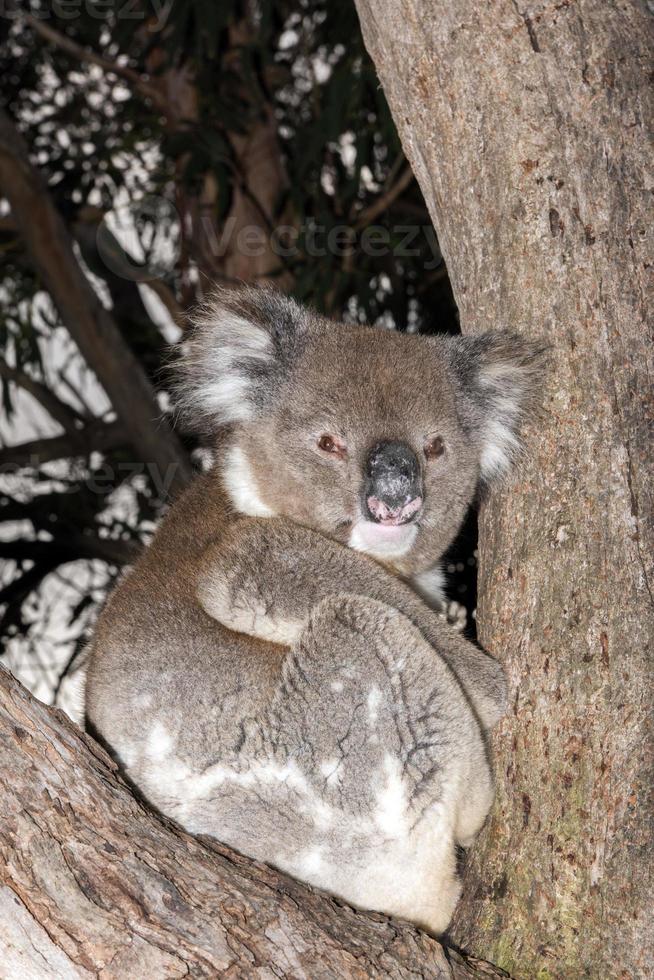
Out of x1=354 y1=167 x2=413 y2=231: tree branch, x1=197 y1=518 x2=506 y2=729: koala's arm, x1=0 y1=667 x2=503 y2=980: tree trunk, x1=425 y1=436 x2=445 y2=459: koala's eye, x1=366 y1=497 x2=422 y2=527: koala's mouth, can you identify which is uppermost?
x1=354 y1=167 x2=413 y2=231: tree branch

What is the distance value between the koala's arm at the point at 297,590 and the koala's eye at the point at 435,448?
0.30 metres

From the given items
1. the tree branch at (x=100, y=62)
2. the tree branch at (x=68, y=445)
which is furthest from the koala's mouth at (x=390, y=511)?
the tree branch at (x=100, y=62)

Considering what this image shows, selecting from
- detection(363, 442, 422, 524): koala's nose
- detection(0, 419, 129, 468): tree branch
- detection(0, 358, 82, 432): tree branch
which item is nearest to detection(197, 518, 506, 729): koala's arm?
detection(363, 442, 422, 524): koala's nose

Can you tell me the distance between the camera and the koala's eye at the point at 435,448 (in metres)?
2.35

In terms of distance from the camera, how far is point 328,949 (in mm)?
1679

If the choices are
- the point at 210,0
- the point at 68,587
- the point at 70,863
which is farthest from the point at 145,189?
the point at 70,863

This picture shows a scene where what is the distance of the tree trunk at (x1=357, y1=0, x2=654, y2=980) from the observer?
1.91 metres

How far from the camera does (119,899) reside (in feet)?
5.16

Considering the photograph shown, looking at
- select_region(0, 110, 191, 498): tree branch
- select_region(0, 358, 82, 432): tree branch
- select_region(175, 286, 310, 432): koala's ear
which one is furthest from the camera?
select_region(0, 358, 82, 432): tree branch

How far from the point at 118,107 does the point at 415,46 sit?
4.27 meters

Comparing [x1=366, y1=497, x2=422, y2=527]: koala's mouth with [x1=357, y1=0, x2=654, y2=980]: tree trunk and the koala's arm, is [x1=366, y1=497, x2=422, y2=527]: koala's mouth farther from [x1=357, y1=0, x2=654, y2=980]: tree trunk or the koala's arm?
[x1=357, y1=0, x2=654, y2=980]: tree trunk

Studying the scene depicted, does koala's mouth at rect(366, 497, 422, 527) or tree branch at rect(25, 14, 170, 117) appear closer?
koala's mouth at rect(366, 497, 422, 527)

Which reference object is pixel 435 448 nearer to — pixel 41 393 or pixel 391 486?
pixel 391 486

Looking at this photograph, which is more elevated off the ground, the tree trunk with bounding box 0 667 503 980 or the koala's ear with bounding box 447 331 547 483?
the koala's ear with bounding box 447 331 547 483
